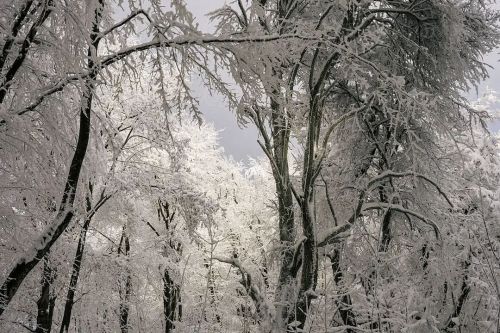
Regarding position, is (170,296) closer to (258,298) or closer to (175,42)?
(258,298)

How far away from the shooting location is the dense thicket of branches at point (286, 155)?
344 cm

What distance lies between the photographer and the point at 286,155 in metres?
5.89

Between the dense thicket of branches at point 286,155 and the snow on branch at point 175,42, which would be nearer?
the snow on branch at point 175,42

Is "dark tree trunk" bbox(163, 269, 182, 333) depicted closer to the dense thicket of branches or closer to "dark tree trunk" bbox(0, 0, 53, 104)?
the dense thicket of branches

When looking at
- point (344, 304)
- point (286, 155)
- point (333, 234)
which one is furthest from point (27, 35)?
point (333, 234)

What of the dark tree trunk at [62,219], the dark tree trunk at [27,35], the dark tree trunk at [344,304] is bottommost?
the dark tree trunk at [344,304]

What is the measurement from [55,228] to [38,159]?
0.93 metres

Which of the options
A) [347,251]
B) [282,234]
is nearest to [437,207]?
[347,251]

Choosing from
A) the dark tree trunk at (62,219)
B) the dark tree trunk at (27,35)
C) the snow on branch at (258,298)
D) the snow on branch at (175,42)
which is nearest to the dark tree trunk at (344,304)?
the snow on branch at (258,298)

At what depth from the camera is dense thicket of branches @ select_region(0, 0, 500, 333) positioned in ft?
11.3

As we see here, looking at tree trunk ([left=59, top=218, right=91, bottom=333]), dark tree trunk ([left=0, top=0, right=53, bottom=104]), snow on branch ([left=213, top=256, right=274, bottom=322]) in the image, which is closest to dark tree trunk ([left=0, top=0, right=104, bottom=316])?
dark tree trunk ([left=0, top=0, right=53, bottom=104])

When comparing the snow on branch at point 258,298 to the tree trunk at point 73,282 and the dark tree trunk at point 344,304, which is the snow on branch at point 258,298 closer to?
the dark tree trunk at point 344,304

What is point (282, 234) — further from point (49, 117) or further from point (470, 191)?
point (470, 191)

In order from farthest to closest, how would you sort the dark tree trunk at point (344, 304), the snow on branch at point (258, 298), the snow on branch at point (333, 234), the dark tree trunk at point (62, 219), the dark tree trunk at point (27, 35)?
1. the snow on branch at point (258, 298)
2. the snow on branch at point (333, 234)
3. the dark tree trunk at point (344, 304)
4. the dark tree trunk at point (62, 219)
5. the dark tree trunk at point (27, 35)
